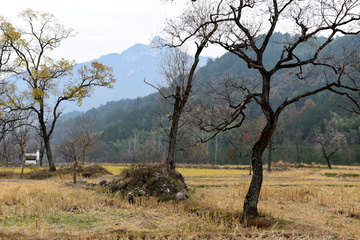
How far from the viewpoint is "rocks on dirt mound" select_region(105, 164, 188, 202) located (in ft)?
38.3

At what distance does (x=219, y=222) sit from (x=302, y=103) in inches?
4172

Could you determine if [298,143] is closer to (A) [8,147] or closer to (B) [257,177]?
(B) [257,177]

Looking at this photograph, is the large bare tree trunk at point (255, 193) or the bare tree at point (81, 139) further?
the bare tree at point (81, 139)

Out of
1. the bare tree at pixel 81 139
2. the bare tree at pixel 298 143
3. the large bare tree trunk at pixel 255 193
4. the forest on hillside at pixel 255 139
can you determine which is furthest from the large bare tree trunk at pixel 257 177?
the bare tree at pixel 298 143

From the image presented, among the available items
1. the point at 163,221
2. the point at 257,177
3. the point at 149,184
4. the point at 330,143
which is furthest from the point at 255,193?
the point at 330,143

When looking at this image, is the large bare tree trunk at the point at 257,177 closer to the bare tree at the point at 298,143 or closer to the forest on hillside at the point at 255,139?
the forest on hillside at the point at 255,139

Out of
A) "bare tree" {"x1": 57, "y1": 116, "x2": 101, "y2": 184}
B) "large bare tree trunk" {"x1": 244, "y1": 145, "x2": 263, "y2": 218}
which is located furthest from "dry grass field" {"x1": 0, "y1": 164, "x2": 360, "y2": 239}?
"bare tree" {"x1": 57, "y1": 116, "x2": 101, "y2": 184}

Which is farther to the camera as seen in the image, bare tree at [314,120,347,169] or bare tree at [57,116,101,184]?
bare tree at [314,120,347,169]

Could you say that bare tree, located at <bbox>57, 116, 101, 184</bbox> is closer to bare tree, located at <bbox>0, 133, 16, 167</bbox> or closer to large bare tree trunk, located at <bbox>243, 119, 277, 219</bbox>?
large bare tree trunk, located at <bbox>243, 119, 277, 219</bbox>

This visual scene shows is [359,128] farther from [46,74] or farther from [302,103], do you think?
[46,74]

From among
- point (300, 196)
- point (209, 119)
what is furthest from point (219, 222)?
point (300, 196)

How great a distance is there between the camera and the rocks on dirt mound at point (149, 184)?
38.3 feet

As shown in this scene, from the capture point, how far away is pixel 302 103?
10144cm

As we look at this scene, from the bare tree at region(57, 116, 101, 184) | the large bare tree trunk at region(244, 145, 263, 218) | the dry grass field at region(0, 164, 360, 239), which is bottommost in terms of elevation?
the dry grass field at region(0, 164, 360, 239)
